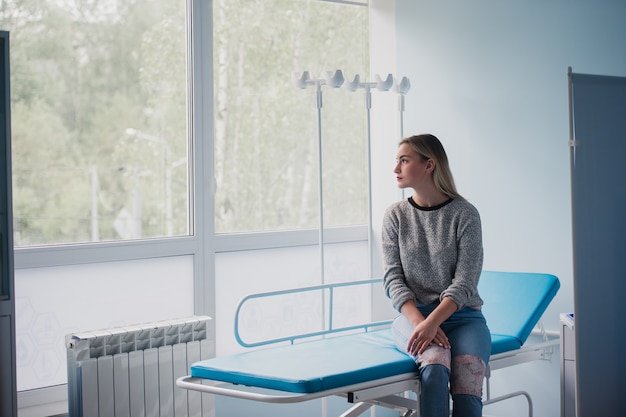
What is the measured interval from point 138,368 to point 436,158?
1418mm

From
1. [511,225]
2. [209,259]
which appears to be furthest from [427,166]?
[209,259]

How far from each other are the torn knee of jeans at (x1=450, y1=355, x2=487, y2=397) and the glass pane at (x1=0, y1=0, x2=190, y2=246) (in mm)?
1557

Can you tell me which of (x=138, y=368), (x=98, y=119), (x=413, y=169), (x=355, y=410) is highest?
(x=98, y=119)

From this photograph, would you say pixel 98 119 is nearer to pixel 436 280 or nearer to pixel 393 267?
pixel 393 267

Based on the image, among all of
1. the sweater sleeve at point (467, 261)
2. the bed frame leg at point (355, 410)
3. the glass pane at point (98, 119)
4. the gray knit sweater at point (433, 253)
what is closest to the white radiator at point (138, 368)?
the glass pane at point (98, 119)

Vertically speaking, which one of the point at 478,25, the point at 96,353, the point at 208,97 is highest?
the point at 478,25

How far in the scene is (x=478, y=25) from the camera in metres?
3.99

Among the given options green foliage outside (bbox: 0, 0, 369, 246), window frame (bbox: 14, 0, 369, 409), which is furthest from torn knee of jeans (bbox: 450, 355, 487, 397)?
green foliage outside (bbox: 0, 0, 369, 246)

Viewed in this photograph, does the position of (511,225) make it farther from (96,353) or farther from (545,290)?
(96,353)

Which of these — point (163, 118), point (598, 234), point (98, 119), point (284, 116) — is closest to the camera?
point (598, 234)

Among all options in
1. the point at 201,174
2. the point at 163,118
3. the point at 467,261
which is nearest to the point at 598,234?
the point at 467,261

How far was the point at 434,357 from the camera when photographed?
Result: 274cm

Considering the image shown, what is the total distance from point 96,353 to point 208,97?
4.41 feet

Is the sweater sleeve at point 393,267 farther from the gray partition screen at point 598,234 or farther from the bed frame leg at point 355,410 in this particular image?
the gray partition screen at point 598,234
